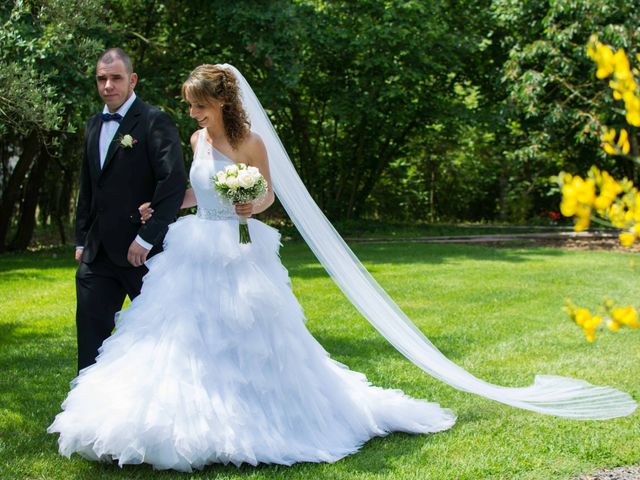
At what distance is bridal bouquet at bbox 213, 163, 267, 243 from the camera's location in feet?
15.0

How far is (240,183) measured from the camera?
457 cm

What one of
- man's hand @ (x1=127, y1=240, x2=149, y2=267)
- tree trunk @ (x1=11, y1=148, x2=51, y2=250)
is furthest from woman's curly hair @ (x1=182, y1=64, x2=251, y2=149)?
tree trunk @ (x1=11, y1=148, x2=51, y2=250)

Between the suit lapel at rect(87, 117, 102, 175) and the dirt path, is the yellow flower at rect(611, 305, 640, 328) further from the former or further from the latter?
the dirt path

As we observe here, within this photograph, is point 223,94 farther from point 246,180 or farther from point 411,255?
point 411,255

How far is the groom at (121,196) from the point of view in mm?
4879

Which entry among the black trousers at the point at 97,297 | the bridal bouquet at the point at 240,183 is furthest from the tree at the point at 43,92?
the bridal bouquet at the point at 240,183

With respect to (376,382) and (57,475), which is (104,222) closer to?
(57,475)

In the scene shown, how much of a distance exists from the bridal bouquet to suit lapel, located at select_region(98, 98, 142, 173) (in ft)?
2.27

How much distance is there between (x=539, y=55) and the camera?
19.7 meters

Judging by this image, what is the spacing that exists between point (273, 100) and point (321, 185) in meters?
5.98

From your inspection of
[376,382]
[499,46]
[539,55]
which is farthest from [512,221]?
[376,382]

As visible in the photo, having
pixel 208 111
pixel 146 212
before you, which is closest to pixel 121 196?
pixel 146 212

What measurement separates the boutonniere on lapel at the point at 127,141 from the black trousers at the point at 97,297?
0.65 m

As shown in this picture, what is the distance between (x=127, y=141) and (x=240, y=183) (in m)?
0.80
